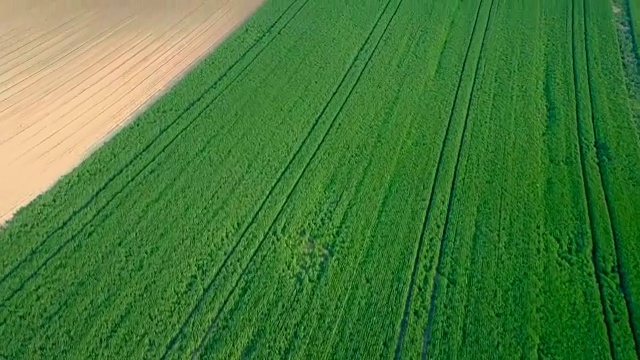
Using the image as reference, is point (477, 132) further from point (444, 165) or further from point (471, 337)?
point (471, 337)

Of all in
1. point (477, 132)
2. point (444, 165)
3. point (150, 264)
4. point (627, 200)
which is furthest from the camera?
point (477, 132)

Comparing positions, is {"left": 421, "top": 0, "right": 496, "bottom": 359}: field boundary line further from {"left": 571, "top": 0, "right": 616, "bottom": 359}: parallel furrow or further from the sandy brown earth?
the sandy brown earth

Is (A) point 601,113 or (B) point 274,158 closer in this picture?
(B) point 274,158

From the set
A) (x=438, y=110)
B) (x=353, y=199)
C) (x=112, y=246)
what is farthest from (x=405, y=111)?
(x=112, y=246)

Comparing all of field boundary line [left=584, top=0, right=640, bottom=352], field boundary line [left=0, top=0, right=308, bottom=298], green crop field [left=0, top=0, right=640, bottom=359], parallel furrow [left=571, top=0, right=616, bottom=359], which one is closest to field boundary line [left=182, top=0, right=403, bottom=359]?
green crop field [left=0, top=0, right=640, bottom=359]

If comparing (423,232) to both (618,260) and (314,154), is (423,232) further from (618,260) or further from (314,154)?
(618,260)

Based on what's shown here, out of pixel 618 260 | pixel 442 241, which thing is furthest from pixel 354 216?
pixel 618 260
